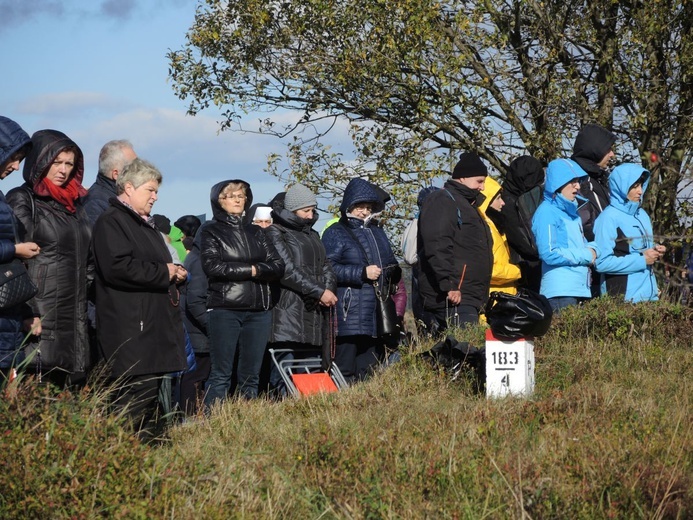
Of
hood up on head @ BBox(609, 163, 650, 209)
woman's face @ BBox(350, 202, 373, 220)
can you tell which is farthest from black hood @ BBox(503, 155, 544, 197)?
woman's face @ BBox(350, 202, 373, 220)

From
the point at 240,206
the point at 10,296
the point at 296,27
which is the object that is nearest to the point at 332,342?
the point at 240,206

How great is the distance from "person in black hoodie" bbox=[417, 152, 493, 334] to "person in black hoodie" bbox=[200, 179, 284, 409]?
1552mm

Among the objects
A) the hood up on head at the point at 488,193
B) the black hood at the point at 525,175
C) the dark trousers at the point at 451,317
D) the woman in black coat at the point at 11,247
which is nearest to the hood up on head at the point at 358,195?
the hood up on head at the point at 488,193

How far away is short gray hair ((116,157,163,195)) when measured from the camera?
686 centimetres

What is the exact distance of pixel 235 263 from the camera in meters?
8.79

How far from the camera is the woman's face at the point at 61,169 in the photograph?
665 centimetres

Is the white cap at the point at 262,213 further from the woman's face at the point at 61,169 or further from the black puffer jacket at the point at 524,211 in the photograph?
the woman's face at the point at 61,169

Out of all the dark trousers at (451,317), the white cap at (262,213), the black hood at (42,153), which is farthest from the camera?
the white cap at (262,213)

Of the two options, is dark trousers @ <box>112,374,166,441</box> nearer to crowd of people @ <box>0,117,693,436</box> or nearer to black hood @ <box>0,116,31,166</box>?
crowd of people @ <box>0,117,693,436</box>

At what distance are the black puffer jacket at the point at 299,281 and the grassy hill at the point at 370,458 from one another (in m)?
1.79

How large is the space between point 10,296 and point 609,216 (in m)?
5.94

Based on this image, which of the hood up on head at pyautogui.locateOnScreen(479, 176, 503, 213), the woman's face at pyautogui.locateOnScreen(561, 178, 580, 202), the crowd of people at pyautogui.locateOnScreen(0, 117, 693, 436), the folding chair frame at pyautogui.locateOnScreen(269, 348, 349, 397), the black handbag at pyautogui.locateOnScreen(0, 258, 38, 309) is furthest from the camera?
the hood up on head at pyautogui.locateOnScreen(479, 176, 503, 213)

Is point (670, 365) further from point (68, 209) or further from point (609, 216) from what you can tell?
point (68, 209)

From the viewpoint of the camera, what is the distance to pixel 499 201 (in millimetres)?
10391
